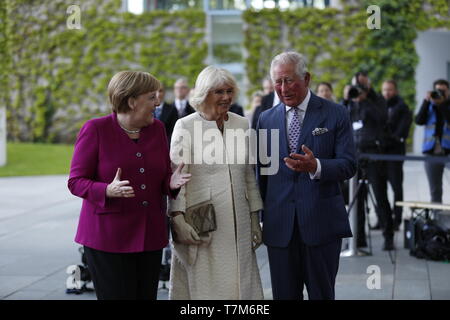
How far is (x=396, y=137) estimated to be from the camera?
932 centimetres

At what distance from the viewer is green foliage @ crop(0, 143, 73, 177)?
1639 centimetres

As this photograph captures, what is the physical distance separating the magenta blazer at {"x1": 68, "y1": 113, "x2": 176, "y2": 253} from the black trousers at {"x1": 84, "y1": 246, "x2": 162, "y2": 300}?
0.19ft

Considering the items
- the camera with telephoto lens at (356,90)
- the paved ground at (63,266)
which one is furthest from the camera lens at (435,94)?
the paved ground at (63,266)

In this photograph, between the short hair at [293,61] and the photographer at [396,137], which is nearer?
the short hair at [293,61]

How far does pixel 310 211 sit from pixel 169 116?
455cm

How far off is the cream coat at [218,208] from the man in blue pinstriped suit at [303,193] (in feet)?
0.53

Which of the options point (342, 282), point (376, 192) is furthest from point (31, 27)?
point (342, 282)

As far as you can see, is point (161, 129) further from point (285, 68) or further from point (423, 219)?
point (423, 219)

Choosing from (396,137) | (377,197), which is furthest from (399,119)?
(377,197)

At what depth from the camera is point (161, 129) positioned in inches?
153

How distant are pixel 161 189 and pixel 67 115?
19272 millimetres

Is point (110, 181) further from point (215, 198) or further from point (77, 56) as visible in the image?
point (77, 56)

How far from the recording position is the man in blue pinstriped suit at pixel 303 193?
Answer: 12.8 ft

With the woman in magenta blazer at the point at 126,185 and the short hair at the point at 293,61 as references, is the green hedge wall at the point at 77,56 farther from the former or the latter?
the woman in magenta blazer at the point at 126,185
